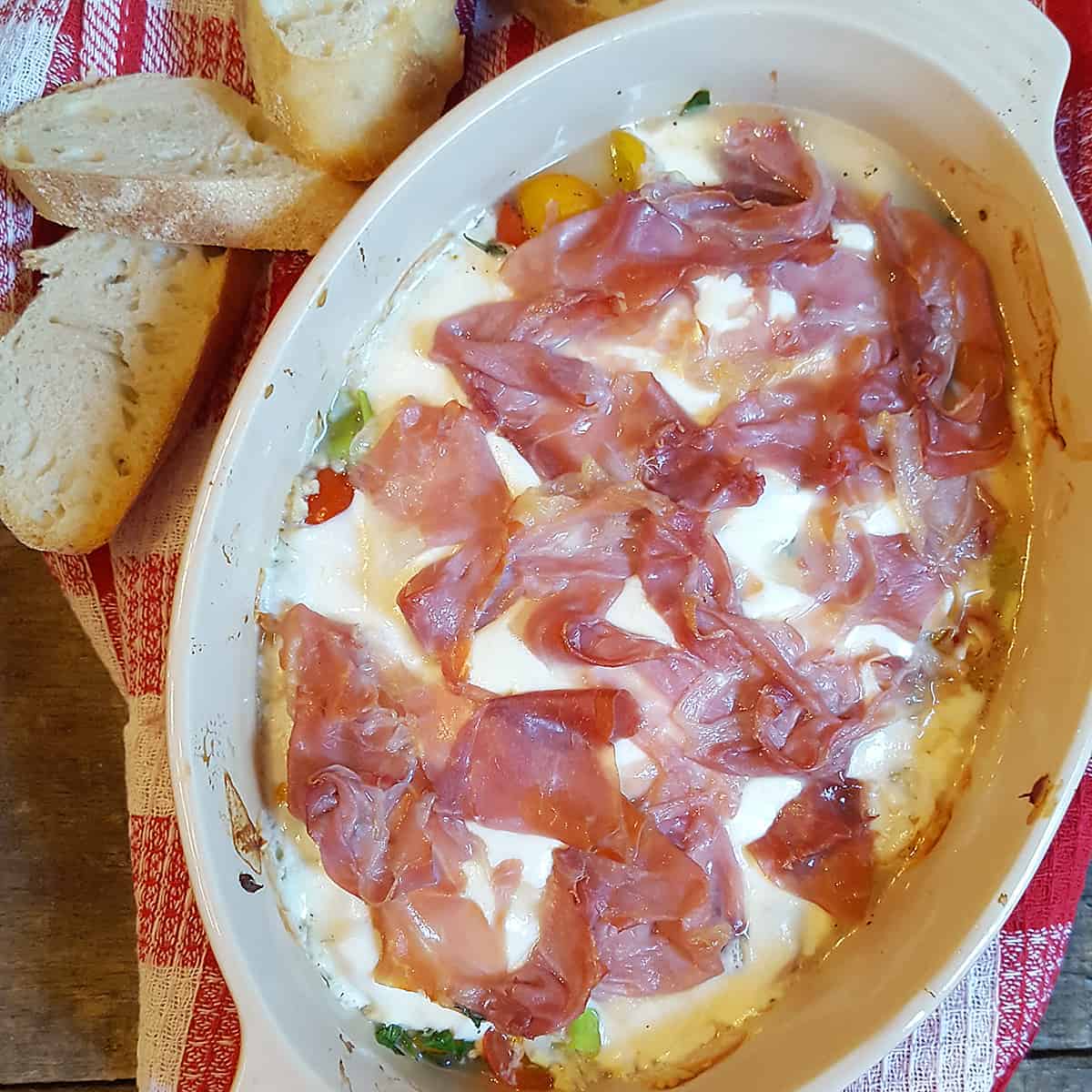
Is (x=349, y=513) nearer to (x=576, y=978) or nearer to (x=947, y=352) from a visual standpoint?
(x=576, y=978)

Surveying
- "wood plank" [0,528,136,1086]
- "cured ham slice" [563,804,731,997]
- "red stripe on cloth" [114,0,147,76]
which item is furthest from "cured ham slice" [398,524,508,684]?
"red stripe on cloth" [114,0,147,76]

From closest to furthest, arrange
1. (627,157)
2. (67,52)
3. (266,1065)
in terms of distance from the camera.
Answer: (266,1065) → (627,157) → (67,52)

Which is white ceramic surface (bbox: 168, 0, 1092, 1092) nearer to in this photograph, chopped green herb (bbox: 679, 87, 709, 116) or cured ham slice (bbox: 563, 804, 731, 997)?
chopped green herb (bbox: 679, 87, 709, 116)

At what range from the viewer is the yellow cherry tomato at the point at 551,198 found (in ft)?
5.26

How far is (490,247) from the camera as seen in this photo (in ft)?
5.30

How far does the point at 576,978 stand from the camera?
1.51 meters

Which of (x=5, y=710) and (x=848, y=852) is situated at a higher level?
(x=848, y=852)

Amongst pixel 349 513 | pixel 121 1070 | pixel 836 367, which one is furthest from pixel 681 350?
pixel 121 1070

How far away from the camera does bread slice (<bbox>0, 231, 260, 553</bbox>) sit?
174cm

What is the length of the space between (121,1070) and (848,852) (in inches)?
47.1

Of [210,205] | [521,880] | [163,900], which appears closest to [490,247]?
[210,205]

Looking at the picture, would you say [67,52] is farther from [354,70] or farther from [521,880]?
[521,880]

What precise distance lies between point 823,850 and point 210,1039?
36.7 inches

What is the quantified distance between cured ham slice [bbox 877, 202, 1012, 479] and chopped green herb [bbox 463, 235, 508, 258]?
1.72ft
